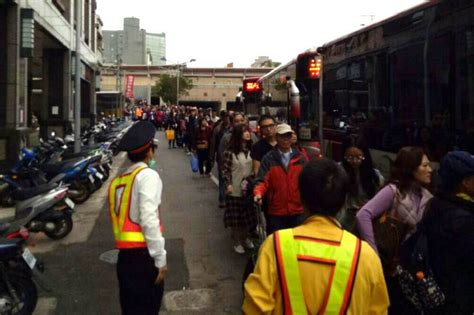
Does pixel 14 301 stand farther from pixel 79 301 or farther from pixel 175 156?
pixel 175 156

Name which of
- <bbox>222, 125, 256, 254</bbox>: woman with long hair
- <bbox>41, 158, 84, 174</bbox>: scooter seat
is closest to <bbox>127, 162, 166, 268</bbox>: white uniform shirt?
<bbox>222, 125, 256, 254</bbox>: woman with long hair

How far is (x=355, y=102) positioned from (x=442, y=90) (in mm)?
2550

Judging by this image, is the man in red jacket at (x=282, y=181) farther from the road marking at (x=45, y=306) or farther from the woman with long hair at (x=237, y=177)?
the road marking at (x=45, y=306)

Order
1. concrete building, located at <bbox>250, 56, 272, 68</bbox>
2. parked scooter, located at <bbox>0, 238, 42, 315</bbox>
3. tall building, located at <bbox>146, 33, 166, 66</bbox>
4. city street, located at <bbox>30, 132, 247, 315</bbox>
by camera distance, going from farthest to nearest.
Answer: tall building, located at <bbox>146, 33, 166, 66</bbox>
concrete building, located at <bbox>250, 56, 272, 68</bbox>
city street, located at <bbox>30, 132, 247, 315</bbox>
parked scooter, located at <bbox>0, 238, 42, 315</bbox>

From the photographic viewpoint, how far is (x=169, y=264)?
6.23 metres

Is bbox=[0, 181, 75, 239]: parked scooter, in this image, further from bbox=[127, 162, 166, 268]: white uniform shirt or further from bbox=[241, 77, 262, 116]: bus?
bbox=[241, 77, 262, 116]: bus

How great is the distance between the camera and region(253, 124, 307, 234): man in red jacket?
4.92 m

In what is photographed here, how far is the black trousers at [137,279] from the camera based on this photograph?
128 inches

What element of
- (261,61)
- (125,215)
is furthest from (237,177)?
(261,61)

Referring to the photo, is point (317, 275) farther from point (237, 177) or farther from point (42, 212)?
point (42, 212)

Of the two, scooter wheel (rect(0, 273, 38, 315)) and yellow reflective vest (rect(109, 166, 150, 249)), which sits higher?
yellow reflective vest (rect(109, 166, 150, 249))

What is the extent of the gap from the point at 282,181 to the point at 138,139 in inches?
73.3

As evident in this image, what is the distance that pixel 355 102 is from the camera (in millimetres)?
7617

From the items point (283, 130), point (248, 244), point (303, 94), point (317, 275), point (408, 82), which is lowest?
point (248, 244)
